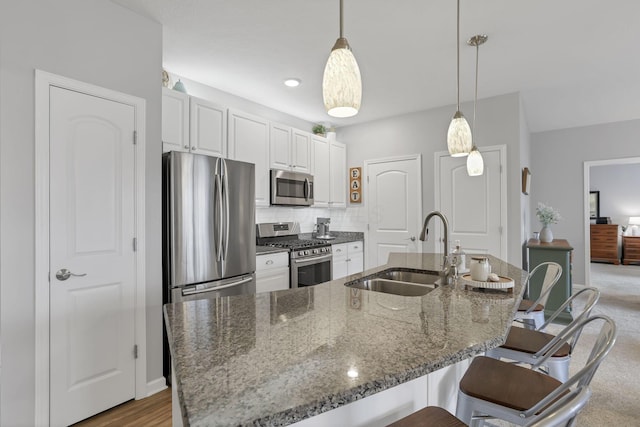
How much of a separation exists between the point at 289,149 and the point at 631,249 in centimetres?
895

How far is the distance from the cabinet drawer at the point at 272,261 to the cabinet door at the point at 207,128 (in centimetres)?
107

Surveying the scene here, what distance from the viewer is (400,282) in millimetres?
1937

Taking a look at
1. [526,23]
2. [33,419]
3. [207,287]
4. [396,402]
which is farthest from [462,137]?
[33,419]

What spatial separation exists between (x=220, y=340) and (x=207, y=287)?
68.1 inches

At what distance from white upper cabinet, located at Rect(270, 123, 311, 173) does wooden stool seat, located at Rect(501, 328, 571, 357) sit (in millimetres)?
2802

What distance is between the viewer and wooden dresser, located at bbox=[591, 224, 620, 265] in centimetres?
794

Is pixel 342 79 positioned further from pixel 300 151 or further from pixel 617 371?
pixel 617 371

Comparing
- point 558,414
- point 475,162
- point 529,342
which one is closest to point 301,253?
point 475,162

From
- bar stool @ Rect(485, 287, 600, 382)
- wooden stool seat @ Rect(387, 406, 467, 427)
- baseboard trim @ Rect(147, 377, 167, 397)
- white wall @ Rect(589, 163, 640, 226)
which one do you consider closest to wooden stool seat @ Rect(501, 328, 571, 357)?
bar stool @ Rect(485, 287, 600, 382)

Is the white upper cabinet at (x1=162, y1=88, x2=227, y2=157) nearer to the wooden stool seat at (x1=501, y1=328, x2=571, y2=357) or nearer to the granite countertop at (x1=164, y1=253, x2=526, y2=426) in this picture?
the granite countertop at (x1=164, y1=253, x2=526, y2=426)

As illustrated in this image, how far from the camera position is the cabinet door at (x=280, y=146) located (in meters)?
3.71

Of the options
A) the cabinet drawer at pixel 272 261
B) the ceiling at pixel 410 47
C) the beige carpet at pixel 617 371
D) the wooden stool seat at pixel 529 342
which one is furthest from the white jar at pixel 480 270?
the cabinet drawer at pixel 272 261

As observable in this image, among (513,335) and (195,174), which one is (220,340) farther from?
(195,174)

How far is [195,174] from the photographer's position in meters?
2.51
